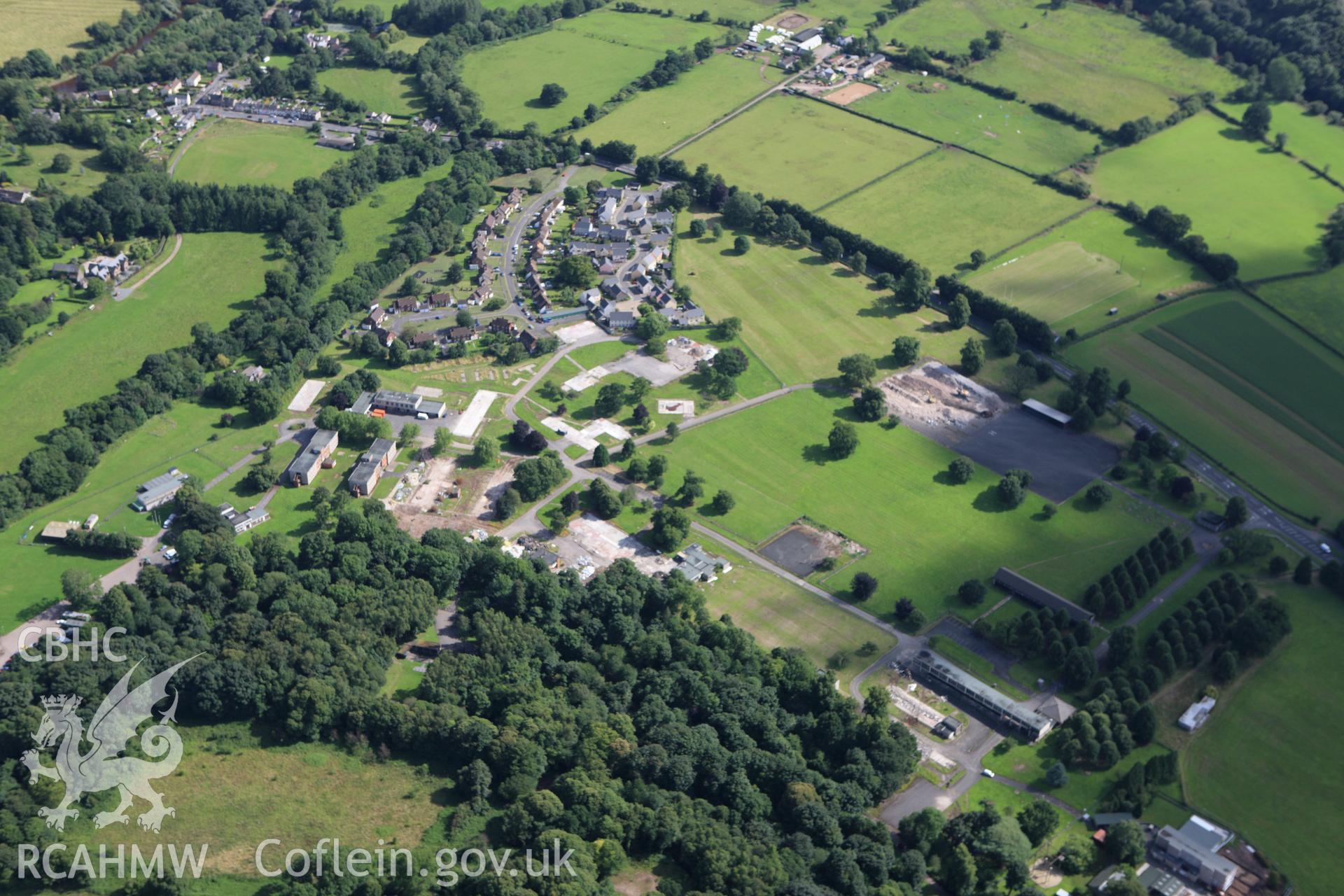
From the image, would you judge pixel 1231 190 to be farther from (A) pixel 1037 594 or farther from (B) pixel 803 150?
(A) pixel 1037 594

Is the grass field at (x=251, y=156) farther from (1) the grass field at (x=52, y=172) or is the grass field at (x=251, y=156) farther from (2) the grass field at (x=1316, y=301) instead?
(2) the grass field at (x=1316, y=301)

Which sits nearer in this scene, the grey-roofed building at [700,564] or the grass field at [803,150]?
the grey-roofed building at [700,564]

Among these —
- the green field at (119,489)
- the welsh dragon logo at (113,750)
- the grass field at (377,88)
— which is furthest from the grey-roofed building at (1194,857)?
the grass field at (377,88)

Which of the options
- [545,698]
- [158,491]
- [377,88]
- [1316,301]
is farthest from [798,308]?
[377,88]

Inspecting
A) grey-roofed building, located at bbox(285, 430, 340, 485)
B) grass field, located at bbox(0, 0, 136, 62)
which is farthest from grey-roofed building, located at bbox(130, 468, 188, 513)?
grass field, located at bbox(0, 0, 136, 62)

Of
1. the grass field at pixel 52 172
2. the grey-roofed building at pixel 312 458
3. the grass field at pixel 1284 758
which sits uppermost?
the grass field at pixel 52 172

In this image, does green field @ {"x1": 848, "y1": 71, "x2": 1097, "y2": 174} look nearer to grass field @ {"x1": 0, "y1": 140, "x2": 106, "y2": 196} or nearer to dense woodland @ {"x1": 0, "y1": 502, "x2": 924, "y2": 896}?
dense woodland @ {"x1": 0, "y1": 502, "x2": 924, "y2": 896}
